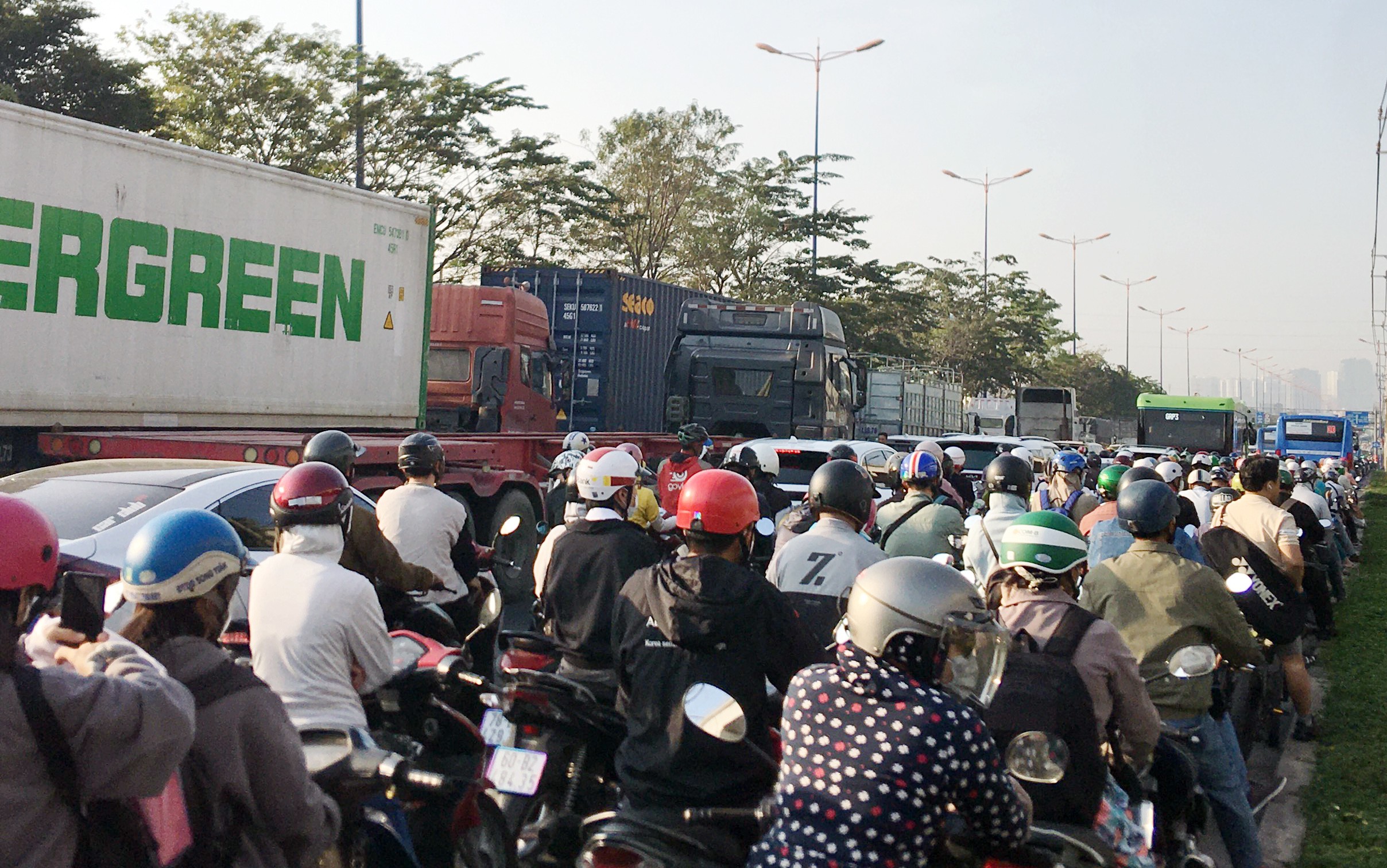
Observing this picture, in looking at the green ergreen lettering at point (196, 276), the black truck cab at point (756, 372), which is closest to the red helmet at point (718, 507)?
the green ergreen lettering at point (196, 276)

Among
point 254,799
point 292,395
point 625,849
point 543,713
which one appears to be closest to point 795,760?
point 625,849

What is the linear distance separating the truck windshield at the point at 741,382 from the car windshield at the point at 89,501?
13.7 metres

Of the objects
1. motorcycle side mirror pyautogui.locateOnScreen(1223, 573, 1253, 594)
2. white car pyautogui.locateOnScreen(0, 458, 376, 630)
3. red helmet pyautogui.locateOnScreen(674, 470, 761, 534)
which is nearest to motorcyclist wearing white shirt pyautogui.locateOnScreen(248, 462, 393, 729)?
red helmet pyautogui.locateOnScreen(674, 470, 761, 534)

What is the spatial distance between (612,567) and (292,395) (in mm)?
9819

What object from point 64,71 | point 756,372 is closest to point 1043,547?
point 756,372

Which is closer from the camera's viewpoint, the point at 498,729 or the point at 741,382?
the point at 498,729

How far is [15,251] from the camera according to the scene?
10477 millimetres

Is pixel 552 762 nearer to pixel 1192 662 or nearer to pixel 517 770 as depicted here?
pixel 517 770

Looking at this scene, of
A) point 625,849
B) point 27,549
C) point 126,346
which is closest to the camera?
point 27,549

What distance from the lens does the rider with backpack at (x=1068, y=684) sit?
3.42 metres

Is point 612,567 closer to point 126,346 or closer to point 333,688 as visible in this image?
point 333,688

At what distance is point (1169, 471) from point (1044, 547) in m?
7.22

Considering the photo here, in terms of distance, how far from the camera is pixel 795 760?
2.80 metres

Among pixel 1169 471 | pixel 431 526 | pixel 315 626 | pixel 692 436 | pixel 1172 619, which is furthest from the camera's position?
pixel 692 436
